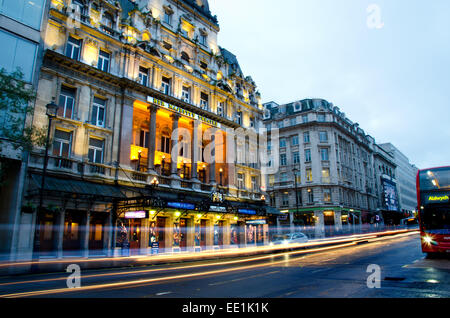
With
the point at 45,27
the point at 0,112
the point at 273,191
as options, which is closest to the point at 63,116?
the point at 0,112

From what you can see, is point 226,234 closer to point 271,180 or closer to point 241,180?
point 241,180

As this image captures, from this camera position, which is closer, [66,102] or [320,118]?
[66,102]

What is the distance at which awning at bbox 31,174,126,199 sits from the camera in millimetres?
19797

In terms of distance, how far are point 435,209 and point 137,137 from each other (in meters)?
24.5

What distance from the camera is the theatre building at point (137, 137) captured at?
22.0 metres

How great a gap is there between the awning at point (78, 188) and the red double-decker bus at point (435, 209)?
19.9m

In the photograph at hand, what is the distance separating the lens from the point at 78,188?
2111 cm

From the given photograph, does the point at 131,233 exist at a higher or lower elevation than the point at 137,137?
lower

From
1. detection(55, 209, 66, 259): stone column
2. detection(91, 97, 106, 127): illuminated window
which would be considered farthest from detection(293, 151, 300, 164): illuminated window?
detection(55, 209, 66, 259): stone column

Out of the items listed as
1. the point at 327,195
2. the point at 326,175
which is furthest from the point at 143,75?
the point at 327,195

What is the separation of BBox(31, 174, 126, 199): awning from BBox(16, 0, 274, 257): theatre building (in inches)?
4.9

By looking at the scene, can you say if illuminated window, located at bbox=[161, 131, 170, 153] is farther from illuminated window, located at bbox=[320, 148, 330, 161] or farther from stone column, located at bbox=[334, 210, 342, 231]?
illuminated window, located at bbox=[320, 148, 330, 161]
